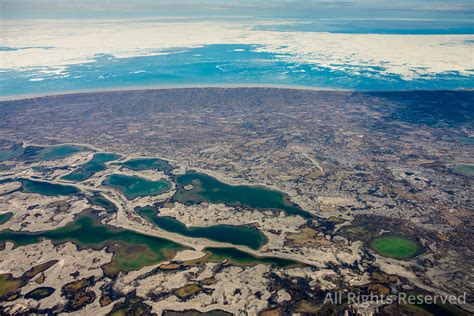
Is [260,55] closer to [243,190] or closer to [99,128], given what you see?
[99,128]

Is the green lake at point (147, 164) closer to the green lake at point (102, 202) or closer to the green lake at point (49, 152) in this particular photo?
the green lake at point (102, 202)

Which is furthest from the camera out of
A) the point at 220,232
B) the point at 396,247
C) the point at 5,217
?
the point at 5,217

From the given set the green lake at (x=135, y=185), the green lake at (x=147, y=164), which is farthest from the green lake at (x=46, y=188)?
the green lake at (x=147, y=164)

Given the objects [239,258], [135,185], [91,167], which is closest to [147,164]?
[135,185]

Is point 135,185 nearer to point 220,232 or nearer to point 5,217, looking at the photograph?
point 5,217

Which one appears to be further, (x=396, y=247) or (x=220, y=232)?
(x=220, y=232)

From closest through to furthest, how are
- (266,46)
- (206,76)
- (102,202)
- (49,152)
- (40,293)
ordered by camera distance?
(40,293) < (102,202) < (49,152) < (206,76) < (266,46)

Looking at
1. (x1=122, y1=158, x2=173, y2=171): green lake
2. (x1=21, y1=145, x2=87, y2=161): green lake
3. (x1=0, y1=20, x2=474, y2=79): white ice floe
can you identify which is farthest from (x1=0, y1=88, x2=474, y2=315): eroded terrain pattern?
(x1=0, y1=20, x2=474, y2=79): white ice floe

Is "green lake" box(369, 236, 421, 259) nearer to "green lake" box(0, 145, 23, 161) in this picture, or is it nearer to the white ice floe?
"green lake" box(0, 145, 23, 161)
